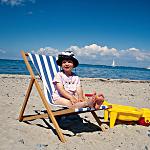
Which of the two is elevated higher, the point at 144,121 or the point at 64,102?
the point at 64,102

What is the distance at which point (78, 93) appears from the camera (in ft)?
15.1

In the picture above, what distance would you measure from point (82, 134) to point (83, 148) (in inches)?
27.0

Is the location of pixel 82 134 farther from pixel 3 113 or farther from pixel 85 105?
pixel 3 113

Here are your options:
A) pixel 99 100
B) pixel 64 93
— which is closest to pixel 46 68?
pixel 64 93

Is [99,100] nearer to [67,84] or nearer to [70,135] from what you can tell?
[70,135]

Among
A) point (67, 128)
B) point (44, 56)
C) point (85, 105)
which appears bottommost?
point (67, 128)

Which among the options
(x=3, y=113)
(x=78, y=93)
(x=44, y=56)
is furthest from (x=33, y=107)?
(x=78, y=93)

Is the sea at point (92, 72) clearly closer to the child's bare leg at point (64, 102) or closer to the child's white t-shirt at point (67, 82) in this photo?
the child's white t-shirt at point (67, 82)

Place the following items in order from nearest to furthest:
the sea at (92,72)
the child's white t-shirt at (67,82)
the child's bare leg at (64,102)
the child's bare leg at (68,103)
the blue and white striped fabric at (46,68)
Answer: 1. the child's bare leg at (68,103)
2. the child's bare leg at (64,102)
3. the child's white t-shirt at (67,82)
4. the blue and white striped fabric at (46,68)
5. the sea at (92,72)

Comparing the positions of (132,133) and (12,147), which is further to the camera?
(132,133)

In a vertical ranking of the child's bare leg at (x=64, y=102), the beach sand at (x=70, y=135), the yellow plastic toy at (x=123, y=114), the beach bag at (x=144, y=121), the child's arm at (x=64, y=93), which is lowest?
the beach sand at (x=70, y=135)

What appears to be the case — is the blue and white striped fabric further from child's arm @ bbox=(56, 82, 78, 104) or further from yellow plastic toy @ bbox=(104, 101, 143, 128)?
yellow plastic toy @ bbox=(104, 101, 143, 128)

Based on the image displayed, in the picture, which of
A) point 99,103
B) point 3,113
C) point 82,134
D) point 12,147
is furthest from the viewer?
point 3,113

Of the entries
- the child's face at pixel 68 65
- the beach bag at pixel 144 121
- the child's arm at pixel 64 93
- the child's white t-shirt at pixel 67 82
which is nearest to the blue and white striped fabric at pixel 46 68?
the child's white t-shirt at pixel 67 82
